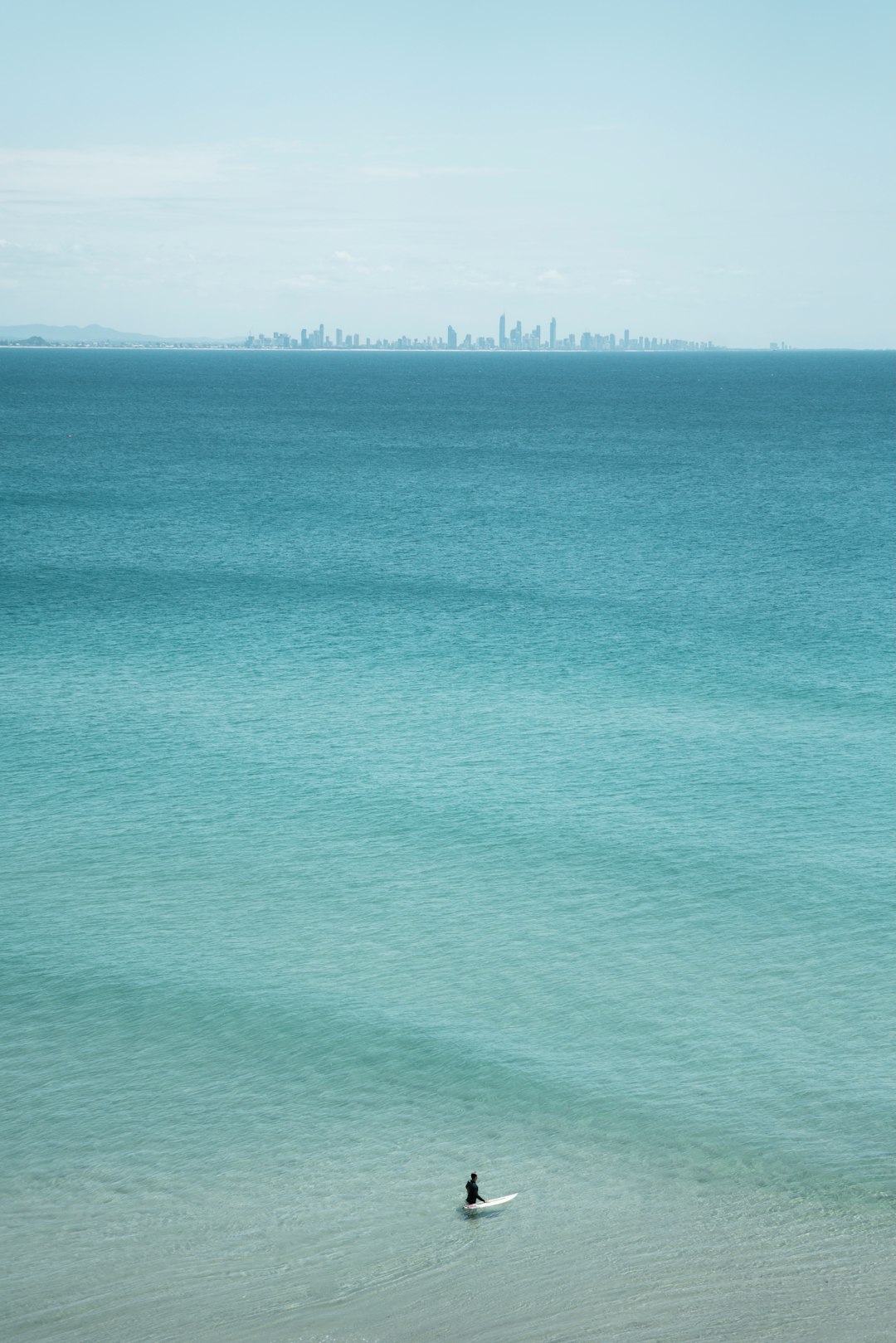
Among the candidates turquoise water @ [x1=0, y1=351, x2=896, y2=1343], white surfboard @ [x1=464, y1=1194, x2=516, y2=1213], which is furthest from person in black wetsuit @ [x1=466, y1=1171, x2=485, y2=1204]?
turquoise water @ [x1=0, y1=351, x2=896, y2=1343]

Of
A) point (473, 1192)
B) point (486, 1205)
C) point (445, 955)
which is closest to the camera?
point (473, 1192)

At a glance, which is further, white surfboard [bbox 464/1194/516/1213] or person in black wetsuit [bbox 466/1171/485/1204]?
white surfboard [bbox 464/1194/516/1213]

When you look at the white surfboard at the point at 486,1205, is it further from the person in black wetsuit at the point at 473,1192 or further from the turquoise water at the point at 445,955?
the turquoise water at the point at 445,955

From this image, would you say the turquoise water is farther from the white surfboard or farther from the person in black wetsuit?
the person in black wetsuit

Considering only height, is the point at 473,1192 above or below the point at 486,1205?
above

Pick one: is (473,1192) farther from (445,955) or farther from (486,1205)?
(445,955)

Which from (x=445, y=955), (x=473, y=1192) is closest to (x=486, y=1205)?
(x=473, y=1192)
